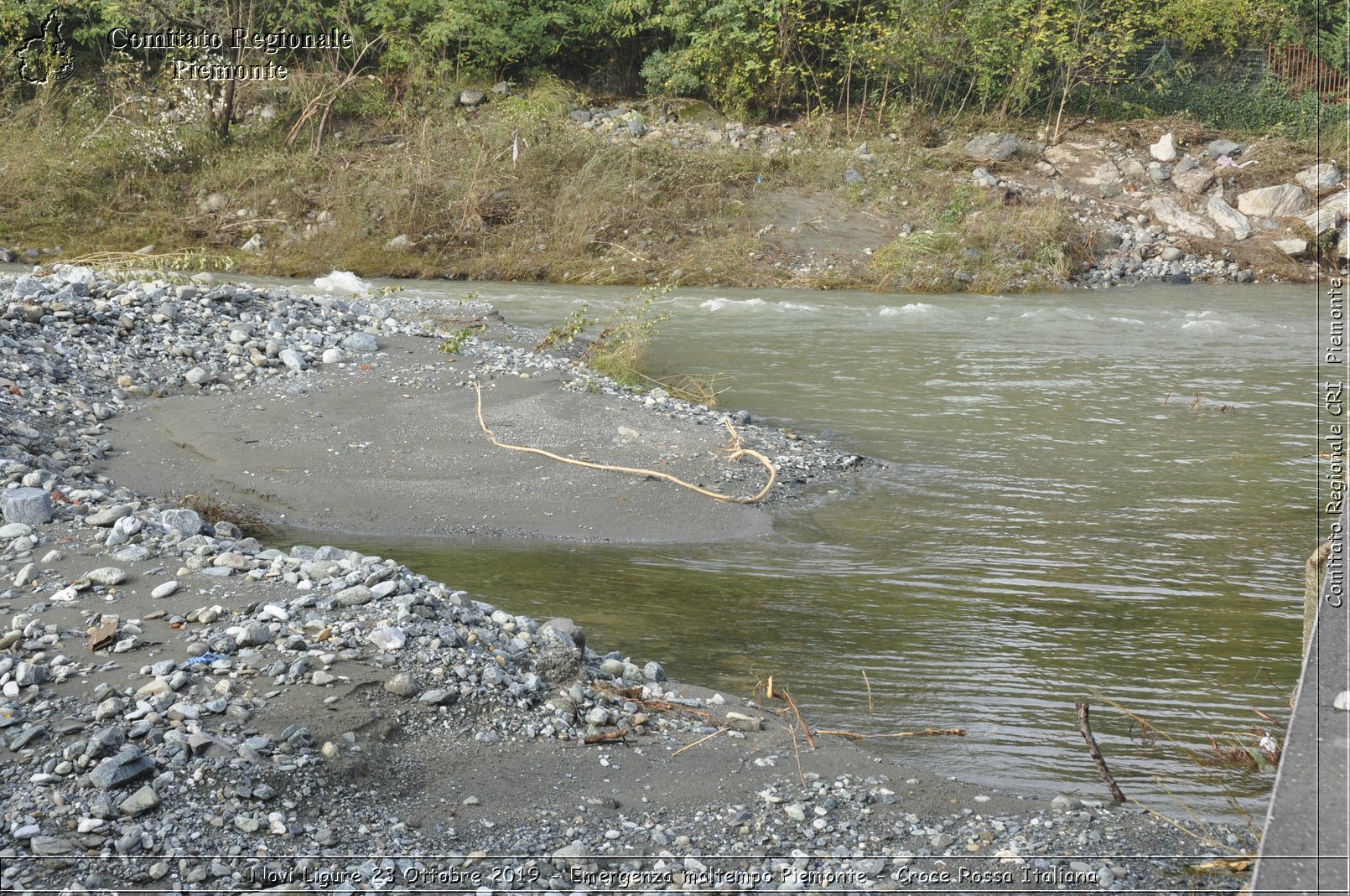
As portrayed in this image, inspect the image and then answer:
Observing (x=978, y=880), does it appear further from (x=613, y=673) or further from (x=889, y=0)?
(x=889, y=0)

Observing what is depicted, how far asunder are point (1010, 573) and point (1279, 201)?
1538cm

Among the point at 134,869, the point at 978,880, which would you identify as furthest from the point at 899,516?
the point at 134,869

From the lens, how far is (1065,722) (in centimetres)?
424

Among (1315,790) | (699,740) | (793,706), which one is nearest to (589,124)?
(793,706)

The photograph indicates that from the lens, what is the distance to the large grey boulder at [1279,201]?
1806 cm

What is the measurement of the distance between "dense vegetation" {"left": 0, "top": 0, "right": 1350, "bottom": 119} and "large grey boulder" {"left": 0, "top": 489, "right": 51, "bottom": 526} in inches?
625

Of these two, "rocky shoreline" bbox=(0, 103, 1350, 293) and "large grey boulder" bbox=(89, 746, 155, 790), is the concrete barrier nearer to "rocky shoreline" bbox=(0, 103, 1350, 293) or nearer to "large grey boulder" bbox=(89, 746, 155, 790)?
"large grey boulder" bbox=(89, 746, 155, 790)

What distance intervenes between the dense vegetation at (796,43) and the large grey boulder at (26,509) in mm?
15868

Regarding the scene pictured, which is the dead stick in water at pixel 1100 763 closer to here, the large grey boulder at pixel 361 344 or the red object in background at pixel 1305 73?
the large grey boulder at pixel 361 344

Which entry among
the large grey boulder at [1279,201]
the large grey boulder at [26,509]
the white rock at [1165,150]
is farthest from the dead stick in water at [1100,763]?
the white rock at [1165,150]

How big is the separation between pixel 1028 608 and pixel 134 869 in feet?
12.9

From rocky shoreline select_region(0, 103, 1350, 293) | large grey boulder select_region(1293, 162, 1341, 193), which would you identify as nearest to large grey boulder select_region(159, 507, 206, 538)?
rocky shoreline select_region(0, 103, 1350, 293)

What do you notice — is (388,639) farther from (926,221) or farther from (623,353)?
(926,221)

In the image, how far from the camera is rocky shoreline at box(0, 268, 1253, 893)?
9.84 feet
